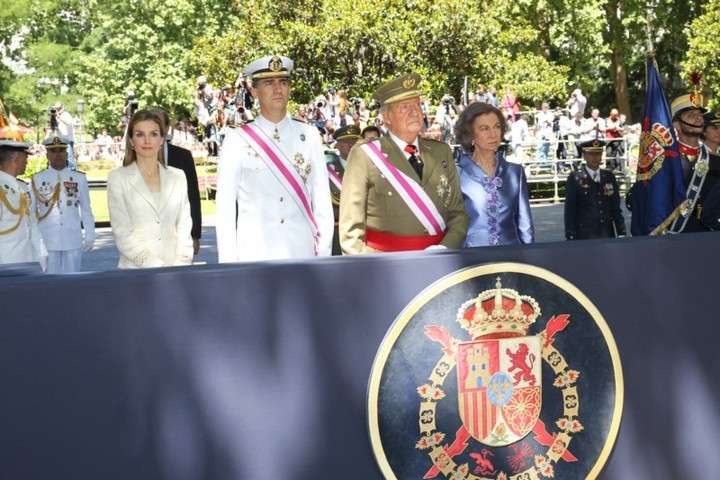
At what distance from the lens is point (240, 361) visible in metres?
4.24

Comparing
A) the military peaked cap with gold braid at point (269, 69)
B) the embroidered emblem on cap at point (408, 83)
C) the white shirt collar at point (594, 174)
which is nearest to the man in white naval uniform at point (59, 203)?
the white shirt collar at point (594, 174)

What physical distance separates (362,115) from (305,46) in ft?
19.9

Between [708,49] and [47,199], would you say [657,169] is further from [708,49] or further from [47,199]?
[708,49]

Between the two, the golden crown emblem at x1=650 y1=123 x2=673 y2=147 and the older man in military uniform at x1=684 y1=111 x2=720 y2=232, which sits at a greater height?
the golden crown emblem at x1=650 y1=123 x2=673 y2=147

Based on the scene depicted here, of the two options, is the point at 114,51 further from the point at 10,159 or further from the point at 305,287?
the point at 305,287

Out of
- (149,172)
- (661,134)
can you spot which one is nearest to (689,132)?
(661,134)

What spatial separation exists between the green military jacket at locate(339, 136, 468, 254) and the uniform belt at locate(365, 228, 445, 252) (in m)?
0.02

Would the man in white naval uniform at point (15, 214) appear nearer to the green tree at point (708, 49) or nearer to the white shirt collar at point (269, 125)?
the white shirt collar at point (269, 125)

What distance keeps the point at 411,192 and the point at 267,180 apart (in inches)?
30.6

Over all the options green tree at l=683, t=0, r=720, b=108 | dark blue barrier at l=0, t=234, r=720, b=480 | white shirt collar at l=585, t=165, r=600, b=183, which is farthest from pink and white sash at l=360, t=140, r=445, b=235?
green tree at l=683, t=0, r=720, b=108

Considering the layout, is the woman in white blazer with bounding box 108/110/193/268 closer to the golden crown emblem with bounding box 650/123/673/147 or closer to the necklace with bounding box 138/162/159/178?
the necklace with bounding box 138/162/159/178

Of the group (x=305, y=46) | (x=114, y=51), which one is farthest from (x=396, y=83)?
(x=114, y=51)

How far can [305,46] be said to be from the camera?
37.8m

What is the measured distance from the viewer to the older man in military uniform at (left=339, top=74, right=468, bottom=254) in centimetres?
626
